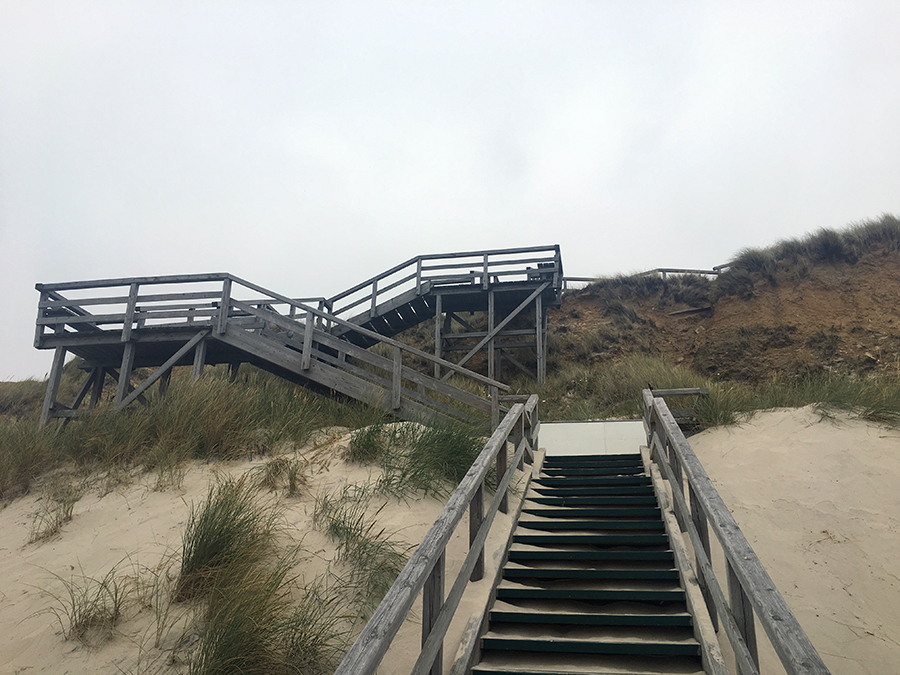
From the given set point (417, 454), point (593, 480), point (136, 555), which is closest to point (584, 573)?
point (593, 480)

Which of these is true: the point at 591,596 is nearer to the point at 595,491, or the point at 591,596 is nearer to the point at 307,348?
the point at 595,491

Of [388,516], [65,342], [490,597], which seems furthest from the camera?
[65,342]

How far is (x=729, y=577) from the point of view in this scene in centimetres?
282

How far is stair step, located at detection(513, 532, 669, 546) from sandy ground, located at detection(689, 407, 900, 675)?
1.03 m

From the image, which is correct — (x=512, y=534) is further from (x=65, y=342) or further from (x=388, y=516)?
(x=65, y=342)

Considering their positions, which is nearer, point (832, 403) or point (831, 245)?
point (832, 403)

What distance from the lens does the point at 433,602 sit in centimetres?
291

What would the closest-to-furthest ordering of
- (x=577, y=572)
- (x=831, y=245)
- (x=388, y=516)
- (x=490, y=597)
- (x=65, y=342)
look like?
(x=490, y=597) < (x=577, y=572) < (x=388, y=516) < (x=65, y=342) < (x=831, y=245)

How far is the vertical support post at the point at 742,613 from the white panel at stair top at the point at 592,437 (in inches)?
198

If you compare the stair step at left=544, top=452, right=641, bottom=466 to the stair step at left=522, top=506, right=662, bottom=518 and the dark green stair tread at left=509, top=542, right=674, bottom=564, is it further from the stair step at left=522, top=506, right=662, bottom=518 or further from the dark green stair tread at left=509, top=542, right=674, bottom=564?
the dark green stair tread at left=509, top=542, right=674, bottom=564

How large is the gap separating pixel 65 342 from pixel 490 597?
34.8 ft

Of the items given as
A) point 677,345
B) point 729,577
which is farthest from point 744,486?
point 677,345

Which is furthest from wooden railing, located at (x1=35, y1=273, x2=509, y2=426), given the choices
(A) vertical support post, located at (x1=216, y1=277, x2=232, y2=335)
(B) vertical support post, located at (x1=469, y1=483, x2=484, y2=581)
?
(B) vertical support post, located at (x1=469, y1=483, x2=484, y2=581)

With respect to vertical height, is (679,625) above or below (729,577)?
below
